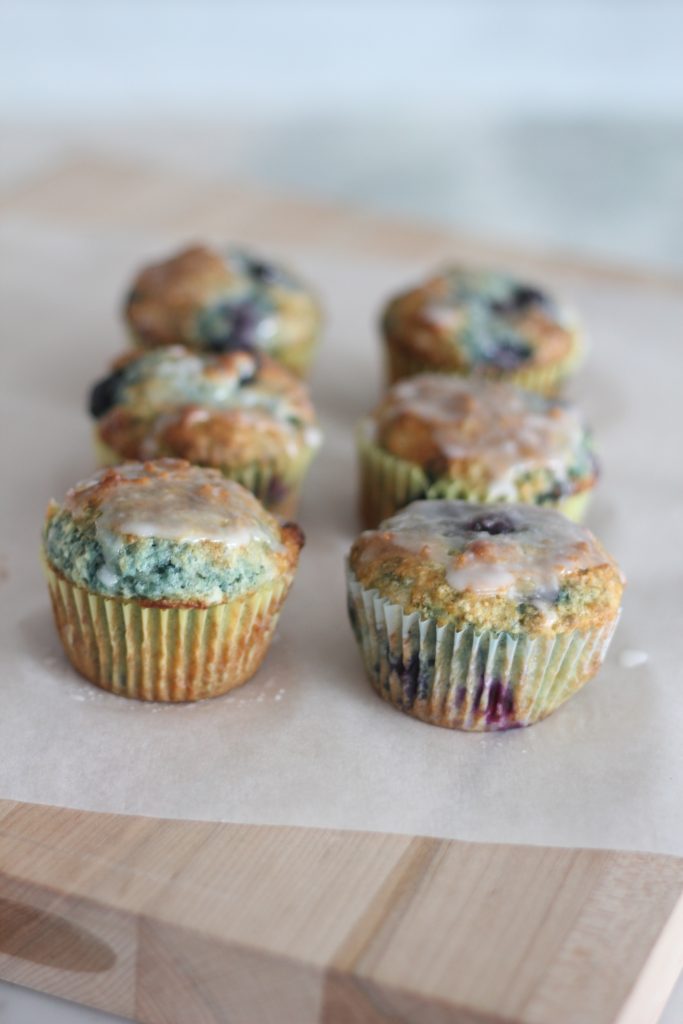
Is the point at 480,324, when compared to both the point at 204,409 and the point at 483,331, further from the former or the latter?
the point at 204,409

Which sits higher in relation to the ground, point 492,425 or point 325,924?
point 492,425

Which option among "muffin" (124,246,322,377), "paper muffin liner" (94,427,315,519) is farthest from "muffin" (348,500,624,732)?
"muffin" (124,246,322,377)

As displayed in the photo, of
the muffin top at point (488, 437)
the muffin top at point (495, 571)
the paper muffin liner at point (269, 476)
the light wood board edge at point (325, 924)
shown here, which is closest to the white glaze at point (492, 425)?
the muffin top at point (488, 437)

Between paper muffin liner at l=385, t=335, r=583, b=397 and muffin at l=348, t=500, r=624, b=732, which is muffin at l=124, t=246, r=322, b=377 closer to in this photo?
paper muffin liner at l=385, t=335, r=583, b=397

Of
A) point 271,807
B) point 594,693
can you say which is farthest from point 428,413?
point 271,807

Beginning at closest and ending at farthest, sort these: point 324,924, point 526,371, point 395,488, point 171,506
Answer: point 324,924, point 171,506, point 395,488, point 526,371

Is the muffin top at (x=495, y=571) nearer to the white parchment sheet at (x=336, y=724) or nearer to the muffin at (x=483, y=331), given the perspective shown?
the white parchment sheet at (x=336, y=724)

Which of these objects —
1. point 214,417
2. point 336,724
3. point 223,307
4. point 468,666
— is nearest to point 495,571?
point 468,666
